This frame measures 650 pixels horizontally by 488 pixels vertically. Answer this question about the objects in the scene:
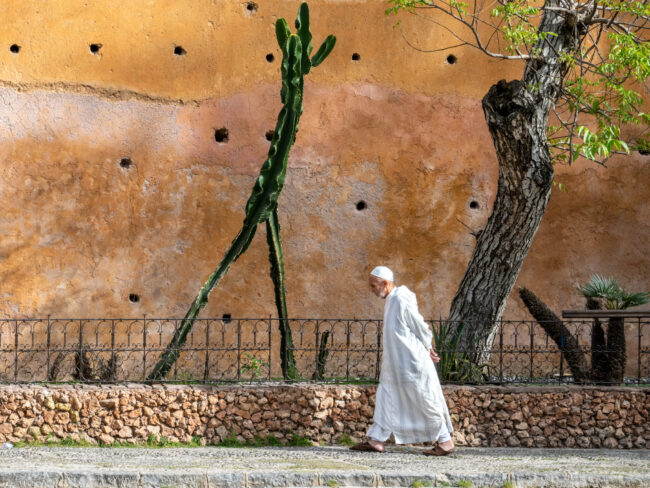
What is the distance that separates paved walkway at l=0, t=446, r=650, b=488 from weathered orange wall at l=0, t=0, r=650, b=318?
394 centimetres

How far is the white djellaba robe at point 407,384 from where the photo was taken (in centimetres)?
623

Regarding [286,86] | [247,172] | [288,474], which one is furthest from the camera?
[247,172]

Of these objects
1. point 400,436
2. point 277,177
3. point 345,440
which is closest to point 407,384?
point 400,436

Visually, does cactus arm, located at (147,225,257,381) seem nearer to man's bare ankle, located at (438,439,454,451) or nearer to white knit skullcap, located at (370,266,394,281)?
white knit skullcap, located at (370,266,394,281)

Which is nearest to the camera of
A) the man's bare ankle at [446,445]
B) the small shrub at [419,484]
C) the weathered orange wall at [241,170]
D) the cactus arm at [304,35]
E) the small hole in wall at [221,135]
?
the small shrub at [419,484]

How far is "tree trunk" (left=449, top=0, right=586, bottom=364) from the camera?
7.61 meters

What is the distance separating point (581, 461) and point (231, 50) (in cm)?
600

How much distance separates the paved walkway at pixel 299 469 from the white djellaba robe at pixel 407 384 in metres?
0.17

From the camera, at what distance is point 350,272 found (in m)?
10.4

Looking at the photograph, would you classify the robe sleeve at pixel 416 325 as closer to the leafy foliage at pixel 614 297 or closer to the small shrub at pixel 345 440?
the small shrub at pixel 345 440

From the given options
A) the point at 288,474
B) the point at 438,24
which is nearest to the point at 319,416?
the point at 288,474

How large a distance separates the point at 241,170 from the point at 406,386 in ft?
15.0

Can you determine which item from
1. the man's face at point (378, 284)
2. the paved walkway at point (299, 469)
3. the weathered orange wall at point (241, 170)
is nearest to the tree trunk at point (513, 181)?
the man's face at point (378, 284)

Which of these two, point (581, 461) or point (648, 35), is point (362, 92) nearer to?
point (648, 35)
